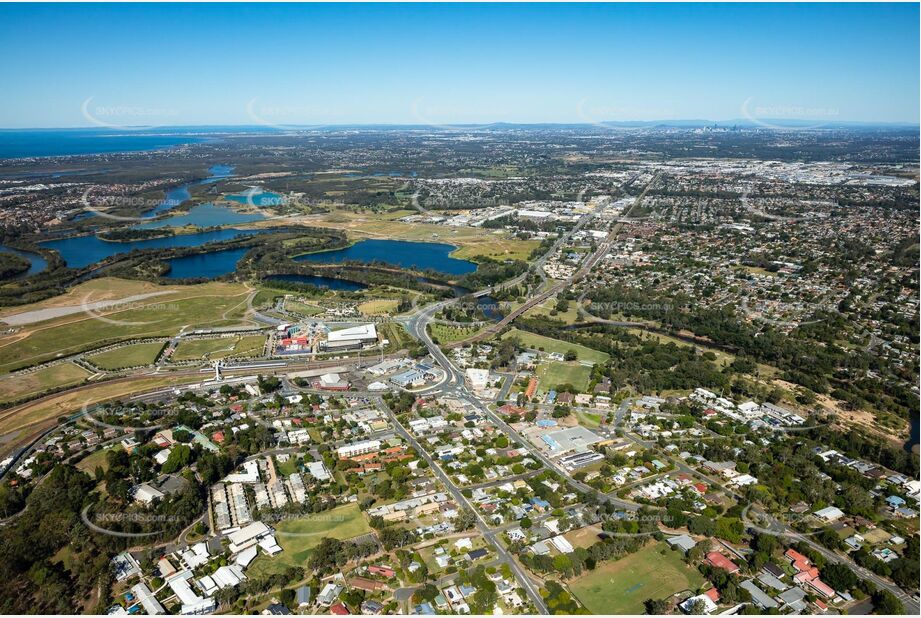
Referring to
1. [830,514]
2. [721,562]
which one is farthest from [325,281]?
[830,514]

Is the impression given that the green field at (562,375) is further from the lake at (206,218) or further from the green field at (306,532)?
the lake at (206,218)

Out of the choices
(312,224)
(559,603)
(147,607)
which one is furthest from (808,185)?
(147,607)

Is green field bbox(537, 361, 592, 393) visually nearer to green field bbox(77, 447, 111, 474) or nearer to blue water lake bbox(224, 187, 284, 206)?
green field bbox(77, 447, 111, 474)

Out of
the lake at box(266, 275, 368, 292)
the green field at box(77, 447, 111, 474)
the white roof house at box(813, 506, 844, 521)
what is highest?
the lake at box(266, 275, 368, 292)

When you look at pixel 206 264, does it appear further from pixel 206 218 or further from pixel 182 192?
pixel 182 192

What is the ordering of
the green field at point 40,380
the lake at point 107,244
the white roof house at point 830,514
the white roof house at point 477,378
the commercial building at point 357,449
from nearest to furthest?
the white roof house at point 830,514, the commercial building at point 357,449, the green field at point 40,380, the white roof house at point 477,378, the lake at point 107,244

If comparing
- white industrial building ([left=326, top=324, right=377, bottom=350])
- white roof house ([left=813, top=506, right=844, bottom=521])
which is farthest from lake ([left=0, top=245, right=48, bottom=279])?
white roof house ([left=813, top=506, right=844, bottom=521])

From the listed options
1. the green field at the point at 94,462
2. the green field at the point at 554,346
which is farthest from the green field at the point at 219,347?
the green field at the point at 554,346

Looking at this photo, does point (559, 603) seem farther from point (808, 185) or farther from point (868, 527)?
point (808, 185)
